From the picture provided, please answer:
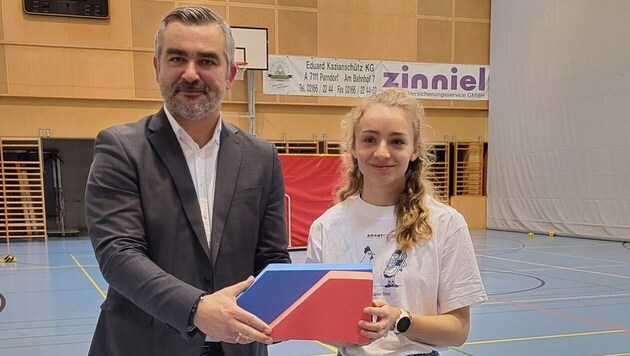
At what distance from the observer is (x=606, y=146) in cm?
1098

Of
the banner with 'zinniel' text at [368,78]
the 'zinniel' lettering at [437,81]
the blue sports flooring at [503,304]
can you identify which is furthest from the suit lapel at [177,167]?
the 'zinniel' lettering at [437,81]

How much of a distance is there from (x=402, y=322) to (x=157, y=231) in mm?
722

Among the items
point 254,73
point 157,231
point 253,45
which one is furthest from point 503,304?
point 254,73

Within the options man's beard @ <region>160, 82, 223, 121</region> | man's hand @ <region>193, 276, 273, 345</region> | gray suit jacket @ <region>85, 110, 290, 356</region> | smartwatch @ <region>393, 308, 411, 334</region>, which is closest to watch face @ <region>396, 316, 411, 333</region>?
smartwatch @ <region>393, 308, 411, 334</region>

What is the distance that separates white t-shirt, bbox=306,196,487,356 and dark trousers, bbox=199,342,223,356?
0.38 metres

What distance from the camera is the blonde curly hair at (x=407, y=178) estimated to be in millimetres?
1589

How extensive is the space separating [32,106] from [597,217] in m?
12.9

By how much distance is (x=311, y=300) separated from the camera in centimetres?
125

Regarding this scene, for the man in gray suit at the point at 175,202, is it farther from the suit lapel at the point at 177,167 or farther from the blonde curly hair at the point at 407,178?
the blonde curly hair at the point at 407,178

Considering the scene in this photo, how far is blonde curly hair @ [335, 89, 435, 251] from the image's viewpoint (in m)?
1.59

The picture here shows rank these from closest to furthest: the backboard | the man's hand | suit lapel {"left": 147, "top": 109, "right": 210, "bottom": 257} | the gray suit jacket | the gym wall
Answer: the man's hand < the gray suit jacket < suit lapel {"left": 147, "top": 109, "right": 210, "bottom": 257} < the gym wall < the backboard

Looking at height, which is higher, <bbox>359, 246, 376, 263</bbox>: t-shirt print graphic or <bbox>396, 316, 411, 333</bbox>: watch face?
<bbox>359, 246, 376, 263</bbox>: t-shirt print graphic

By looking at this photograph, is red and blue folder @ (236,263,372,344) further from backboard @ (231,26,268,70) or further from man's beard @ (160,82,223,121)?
backboard @ (231,26,268,70)

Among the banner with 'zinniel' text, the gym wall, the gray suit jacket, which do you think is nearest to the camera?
the gray suit jacket
